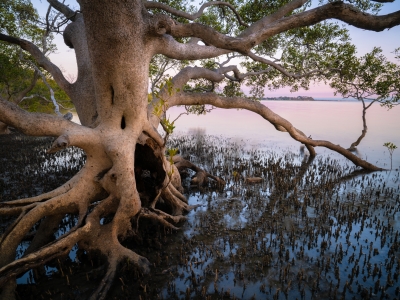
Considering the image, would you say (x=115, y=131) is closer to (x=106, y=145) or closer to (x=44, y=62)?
(x=106, y=145)

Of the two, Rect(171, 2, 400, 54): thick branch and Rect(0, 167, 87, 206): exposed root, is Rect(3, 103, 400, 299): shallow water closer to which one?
Rect(0, 167, 87, 206): exposed root

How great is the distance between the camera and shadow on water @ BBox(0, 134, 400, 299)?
290cm

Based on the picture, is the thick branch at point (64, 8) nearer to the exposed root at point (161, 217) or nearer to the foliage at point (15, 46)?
the foliage at point (15, 46)

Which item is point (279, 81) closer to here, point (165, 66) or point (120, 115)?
point (165, 66)

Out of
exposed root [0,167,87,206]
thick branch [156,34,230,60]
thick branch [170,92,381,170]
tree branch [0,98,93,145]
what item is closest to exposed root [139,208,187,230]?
exposed root [0,167,87,206]

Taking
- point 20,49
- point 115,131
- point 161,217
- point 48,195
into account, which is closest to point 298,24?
point 115,131

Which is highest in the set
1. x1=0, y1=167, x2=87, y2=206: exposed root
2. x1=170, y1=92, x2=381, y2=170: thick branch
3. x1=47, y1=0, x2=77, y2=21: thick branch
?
x1=47, y1=0, x2=77, y2=21: thick branch

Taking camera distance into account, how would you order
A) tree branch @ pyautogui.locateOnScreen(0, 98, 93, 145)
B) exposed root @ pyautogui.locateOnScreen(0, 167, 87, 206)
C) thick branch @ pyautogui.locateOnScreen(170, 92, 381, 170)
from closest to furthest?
tree branch @ pyautogui.locateOnScreen(0, 98, 93, 145)
exposed root @ pyautogui.locateOnScreen(0, 167, 87, 206)
thick branch @ pyautogui.locateOnScreen(170, 92, 381, 170)

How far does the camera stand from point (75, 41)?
5.20 meters

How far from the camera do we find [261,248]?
12.1 feet

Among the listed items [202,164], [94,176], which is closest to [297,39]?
[202,164]

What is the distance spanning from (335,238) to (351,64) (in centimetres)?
651

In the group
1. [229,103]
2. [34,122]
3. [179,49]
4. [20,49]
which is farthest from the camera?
[20,49]

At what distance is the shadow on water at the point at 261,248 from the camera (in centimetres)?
290
